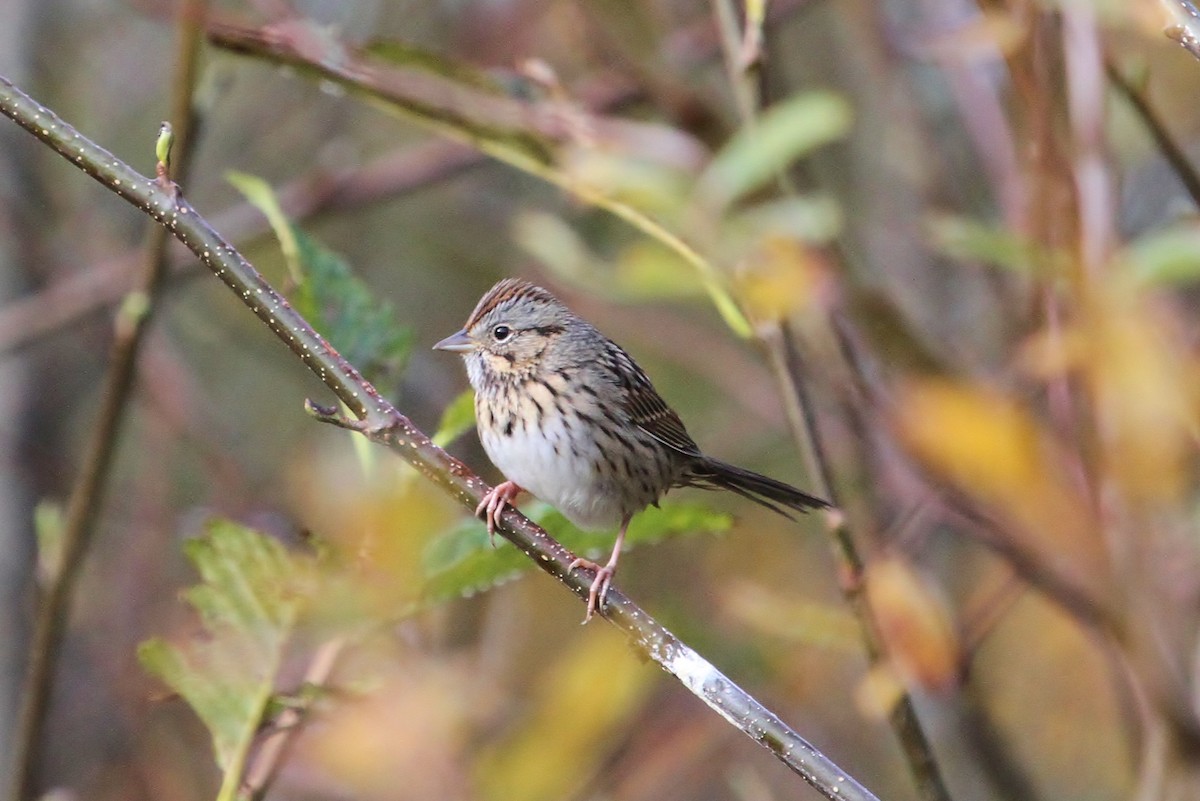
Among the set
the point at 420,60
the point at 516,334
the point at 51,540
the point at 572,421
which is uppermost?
the point at 420,60

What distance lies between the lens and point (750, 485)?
9.50 ft

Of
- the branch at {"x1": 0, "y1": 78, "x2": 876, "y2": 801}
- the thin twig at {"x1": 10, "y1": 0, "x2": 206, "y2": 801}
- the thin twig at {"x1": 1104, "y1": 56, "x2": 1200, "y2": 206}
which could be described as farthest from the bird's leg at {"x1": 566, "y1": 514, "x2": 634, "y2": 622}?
the thin twig at {"x1": 1104, "y1": 56, "x2": 1200, "y2": 206}

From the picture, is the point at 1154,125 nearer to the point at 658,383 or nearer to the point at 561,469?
the point at 561,469

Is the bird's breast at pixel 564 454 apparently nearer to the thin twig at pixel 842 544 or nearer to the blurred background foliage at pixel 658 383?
the blurred background foliage at pixel 658 383

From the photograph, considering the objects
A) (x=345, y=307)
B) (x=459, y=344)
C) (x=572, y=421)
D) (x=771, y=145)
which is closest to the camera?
(x=771, y=145)

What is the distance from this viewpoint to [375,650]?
7.13ft

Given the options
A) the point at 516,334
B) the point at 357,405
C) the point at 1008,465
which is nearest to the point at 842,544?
the point at 1008,465

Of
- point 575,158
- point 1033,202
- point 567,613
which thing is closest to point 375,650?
point 575,158

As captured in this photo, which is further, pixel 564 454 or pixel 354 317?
pixel 564 454

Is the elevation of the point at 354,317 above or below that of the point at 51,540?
below

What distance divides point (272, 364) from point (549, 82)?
287 cm

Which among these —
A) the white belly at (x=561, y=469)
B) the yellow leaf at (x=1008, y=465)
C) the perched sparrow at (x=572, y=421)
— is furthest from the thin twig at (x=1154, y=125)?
the white belly at (x=561, y=469)

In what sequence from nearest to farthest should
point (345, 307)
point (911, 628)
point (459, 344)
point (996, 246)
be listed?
point (996, 246), point (345, 307), point (911, 628), point (459, 344)

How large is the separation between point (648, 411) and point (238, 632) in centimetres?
138
